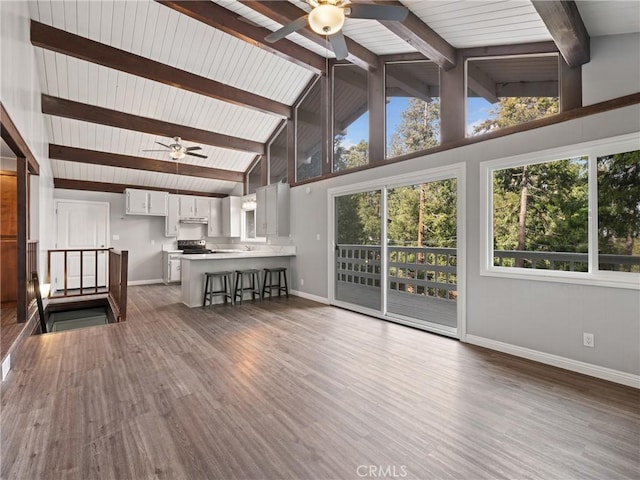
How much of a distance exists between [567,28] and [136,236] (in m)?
8.83

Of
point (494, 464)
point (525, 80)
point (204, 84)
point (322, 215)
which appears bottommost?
point (494, 464)

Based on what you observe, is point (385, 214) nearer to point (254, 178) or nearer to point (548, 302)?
point (548, 302)

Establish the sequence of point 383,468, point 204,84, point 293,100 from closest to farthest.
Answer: point 383,468, point 204,84, point 293,100

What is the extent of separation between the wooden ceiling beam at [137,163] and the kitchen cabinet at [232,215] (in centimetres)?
57

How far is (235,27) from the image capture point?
3.96 m

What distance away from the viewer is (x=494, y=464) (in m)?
1.64

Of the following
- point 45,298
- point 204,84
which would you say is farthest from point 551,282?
point 45,298

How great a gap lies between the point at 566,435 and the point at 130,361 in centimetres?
349

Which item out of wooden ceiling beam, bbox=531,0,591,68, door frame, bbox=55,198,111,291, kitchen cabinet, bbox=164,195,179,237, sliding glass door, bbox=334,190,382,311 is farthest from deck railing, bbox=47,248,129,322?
wooden ceiling beam, bbox=531,0,591,68

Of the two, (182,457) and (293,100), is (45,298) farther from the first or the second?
(293,100)

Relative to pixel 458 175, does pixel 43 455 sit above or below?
below

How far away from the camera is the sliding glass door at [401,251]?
4.11 metres

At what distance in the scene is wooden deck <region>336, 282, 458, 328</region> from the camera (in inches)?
172

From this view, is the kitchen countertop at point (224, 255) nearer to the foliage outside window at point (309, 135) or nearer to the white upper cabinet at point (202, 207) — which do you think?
the foliage outside window at point (309, 135)
